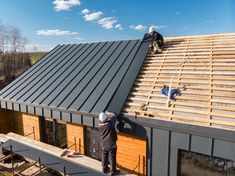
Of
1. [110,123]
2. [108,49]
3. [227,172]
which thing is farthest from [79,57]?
[227,172]

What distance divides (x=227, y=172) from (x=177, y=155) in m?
1.48

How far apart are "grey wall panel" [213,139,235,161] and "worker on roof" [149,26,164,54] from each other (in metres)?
5.85

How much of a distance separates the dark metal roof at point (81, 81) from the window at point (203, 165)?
2809mm

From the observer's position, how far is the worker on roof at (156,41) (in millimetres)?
11039

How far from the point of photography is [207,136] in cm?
643

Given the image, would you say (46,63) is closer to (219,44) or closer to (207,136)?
(219,44)

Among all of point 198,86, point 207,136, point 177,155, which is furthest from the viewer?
point 198,86

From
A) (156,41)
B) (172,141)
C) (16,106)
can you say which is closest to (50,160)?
(16,106)

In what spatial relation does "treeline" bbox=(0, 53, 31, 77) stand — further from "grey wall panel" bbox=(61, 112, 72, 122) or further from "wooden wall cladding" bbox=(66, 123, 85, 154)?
"grey wall panel" bbox=(61, 112, 72, 122)

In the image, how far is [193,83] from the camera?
8.31 metres

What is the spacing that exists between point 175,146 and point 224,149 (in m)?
1.44

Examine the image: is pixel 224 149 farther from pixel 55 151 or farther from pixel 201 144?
pixel 55 151

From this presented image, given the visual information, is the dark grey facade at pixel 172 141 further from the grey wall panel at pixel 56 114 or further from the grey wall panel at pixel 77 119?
the grey wall panel at pixel 56 114

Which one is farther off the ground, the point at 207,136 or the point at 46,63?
the point at 46,63
